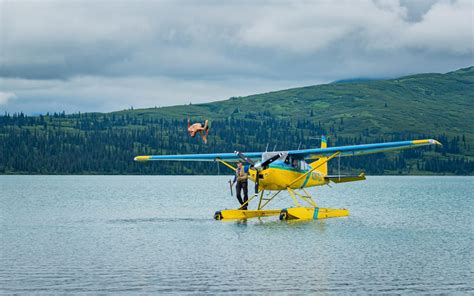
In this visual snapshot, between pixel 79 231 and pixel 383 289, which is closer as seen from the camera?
pixel 383 289

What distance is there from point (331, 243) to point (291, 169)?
913cm

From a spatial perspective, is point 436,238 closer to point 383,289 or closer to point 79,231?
point 383,289

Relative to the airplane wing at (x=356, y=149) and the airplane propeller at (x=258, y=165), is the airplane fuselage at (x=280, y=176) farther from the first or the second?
the airplane wing at (x=356, y=149)

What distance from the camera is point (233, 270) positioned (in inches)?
757

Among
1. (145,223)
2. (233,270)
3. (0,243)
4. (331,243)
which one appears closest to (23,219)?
(145,223)

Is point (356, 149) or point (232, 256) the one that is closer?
point (232, 256)

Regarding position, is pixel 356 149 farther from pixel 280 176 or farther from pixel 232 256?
pixel 232 256

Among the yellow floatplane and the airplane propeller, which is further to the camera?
the yellow floatplane

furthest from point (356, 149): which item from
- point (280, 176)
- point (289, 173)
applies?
point (280, 176)

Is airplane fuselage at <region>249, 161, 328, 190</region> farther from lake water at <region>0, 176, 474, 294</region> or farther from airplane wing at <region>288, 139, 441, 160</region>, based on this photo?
lake water at <region>0, 176, 474, 294</region>

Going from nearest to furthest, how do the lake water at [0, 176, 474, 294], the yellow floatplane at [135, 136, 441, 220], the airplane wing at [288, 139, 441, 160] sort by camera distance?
1. the lake water at [0, 176, 474, 294]
2. the airplane wing at [288, 139, 441, 160]
3. the yellow floatplane at [135, 136, 441, 220]

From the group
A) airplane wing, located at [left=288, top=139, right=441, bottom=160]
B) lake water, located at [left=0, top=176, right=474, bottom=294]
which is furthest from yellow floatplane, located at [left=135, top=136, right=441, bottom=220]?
lake water, located at [left=0, top=176, right=474, bottom=294]

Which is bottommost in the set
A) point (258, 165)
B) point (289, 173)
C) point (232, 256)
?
point (232, 256)

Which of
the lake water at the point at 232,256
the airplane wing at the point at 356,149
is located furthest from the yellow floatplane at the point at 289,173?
the lake water at the point at 232,256
